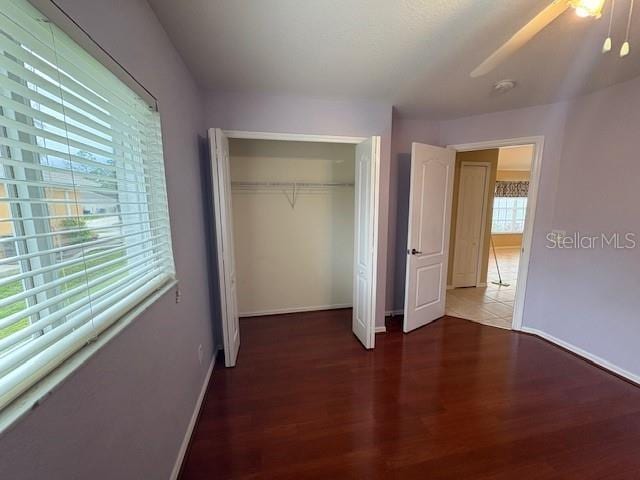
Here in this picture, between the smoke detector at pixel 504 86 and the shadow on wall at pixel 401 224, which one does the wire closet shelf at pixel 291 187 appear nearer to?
the shadow on wall at pixel 401 224


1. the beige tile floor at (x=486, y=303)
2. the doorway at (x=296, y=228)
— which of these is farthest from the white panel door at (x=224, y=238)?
the beige tile floor at (x=486, y=303)

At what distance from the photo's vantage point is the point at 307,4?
1353 mm

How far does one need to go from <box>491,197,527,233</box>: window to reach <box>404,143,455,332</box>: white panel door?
5.86 metres

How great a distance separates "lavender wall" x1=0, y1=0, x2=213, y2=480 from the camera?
708 mm

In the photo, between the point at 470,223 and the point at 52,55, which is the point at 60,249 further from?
the point at 470,223

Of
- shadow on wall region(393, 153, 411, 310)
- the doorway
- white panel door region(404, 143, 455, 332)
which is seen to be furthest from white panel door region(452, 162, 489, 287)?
the doorway

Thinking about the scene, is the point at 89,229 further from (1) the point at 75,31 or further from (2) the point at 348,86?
(2) the point at 348,86

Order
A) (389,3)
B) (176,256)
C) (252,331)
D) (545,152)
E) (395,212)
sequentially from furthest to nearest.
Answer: (395,212) → (252,331) → (545,152) → (176,256) → (389,3)

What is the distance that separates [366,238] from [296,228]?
108 cm

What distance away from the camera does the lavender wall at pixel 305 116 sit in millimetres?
2371

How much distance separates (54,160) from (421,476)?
2.13m

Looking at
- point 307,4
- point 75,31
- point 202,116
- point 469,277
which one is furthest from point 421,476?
point 469,277

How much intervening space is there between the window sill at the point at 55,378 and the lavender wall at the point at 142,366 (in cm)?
2

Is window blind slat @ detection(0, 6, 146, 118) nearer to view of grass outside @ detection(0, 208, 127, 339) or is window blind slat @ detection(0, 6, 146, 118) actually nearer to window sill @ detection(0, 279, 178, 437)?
view of grass outside @ detection(0, 208, 127, 339)
